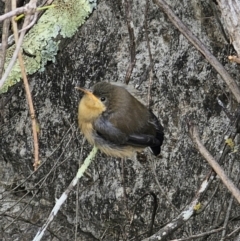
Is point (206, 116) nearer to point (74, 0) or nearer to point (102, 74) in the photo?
point (102, 74)

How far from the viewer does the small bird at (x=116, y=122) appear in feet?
11.3

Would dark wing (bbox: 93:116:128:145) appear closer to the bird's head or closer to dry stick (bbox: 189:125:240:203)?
the bird's head

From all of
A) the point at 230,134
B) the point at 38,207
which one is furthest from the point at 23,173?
the point at 230,134

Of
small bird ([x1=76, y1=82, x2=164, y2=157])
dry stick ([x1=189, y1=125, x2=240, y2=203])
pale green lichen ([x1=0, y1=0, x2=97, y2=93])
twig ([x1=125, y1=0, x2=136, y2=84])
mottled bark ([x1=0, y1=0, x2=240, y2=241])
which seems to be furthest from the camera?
mottled bark ([x1=0, y1=0, x2=240, y2=241])

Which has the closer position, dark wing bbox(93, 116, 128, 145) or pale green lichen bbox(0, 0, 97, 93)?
pale green lichen bbox(0, 0, 97, 93)

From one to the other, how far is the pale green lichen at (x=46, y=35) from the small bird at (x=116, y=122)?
1.91 feet

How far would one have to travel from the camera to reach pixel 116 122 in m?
3.48

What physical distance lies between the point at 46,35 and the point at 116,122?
0.82m

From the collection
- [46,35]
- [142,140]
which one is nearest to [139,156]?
[142,140]

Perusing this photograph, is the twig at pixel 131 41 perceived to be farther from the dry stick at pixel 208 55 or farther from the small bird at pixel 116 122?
the dry stick at pixel 208 55

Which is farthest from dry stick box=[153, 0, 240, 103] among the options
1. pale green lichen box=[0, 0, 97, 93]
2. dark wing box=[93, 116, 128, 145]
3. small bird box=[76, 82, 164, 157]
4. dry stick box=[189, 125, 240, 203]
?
dark wing box=[93, 116, 128, 145]

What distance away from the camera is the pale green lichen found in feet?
9.21

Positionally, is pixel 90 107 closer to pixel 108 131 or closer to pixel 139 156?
pixel 108 131

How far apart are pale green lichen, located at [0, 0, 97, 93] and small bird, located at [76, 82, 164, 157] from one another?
22.9 inches
